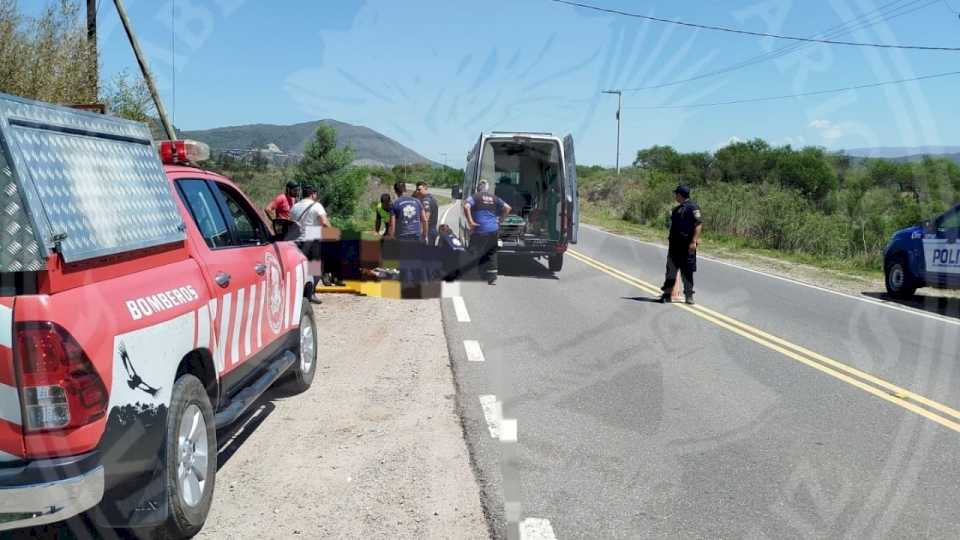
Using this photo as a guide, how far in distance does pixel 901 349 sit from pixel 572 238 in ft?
23.0

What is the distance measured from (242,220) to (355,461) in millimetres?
2115

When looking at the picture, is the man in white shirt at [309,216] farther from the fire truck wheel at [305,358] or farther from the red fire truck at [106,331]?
the red fire truck at [106,331]

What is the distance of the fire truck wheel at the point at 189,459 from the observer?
144 inches

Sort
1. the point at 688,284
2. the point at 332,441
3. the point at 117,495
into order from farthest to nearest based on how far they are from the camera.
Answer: the point at 688,284, the point at 332,441, the point at 117,495

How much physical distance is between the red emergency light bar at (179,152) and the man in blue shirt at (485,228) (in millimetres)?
9453

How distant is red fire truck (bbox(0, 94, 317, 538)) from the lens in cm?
293

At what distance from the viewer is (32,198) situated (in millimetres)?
2990

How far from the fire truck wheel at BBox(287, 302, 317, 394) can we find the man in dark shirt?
25.0ft

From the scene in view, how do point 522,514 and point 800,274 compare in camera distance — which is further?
point 800,274

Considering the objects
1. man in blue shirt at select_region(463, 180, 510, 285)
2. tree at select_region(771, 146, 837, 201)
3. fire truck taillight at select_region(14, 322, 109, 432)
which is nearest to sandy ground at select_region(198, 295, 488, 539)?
fire truck taillight at select_region(14, 322, 109, 432)

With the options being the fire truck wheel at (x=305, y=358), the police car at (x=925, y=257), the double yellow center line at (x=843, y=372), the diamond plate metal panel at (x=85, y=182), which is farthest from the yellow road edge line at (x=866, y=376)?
the diamond plate metal panel at (x=85, y=182)

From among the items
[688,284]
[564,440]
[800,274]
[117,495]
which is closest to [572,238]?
[688,284]

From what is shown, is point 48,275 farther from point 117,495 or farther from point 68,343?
point 117,495

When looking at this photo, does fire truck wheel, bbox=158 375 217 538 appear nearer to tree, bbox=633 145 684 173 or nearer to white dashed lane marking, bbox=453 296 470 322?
white dashed lane marking, bbox=453 296 470 322
